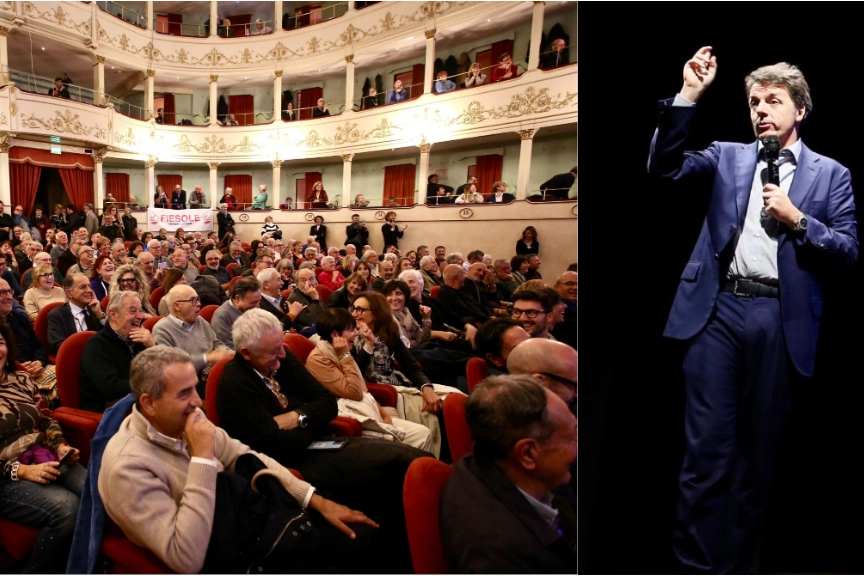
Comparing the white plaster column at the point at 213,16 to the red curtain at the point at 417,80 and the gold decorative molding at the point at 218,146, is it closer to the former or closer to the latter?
the gold decorative molding at the point at 218,146

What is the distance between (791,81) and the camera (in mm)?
785

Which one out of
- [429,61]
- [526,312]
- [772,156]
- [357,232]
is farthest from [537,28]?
[357,232]

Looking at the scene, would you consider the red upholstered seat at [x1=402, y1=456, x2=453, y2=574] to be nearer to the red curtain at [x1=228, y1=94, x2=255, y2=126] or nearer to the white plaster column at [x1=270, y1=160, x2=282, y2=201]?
the white plaster column at [x1=270, y1=160, x2=282, y2=201]

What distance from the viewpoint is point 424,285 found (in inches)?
63.0

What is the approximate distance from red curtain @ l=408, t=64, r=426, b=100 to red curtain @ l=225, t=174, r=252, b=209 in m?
0.56

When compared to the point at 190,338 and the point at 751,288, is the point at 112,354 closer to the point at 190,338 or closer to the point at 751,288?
the point at 190,338

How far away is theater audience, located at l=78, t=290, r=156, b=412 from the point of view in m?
1.51

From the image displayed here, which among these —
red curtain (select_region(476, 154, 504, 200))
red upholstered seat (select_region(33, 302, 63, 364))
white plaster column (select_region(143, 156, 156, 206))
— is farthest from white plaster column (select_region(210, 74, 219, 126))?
red upholstered seat (select_region(33, 302, 63, 364))

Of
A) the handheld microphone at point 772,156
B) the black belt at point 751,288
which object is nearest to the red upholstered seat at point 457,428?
the black belt at point 751,288

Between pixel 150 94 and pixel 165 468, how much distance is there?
1053 millimetres

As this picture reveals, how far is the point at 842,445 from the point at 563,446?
483mm

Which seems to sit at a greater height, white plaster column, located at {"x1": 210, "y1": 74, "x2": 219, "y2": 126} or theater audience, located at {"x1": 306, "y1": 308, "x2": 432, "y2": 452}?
white plaster column, located at {"x1": 210, "y1": 74, "x2": 219, "y2": 126}

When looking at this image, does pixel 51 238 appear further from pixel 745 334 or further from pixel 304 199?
pixel 745 334

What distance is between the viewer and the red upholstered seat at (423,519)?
85 cm
